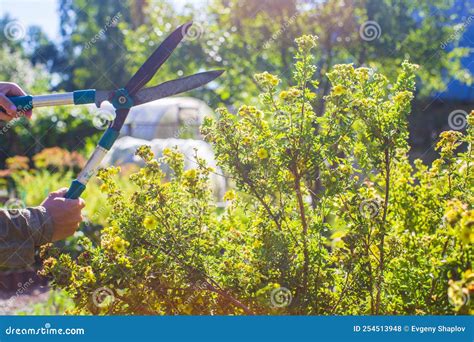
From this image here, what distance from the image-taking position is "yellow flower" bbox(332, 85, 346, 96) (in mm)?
2242

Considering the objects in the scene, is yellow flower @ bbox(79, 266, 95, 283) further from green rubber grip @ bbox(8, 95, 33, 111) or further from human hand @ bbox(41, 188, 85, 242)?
green rubber grip @ bbox(8, 95, 33, 111)

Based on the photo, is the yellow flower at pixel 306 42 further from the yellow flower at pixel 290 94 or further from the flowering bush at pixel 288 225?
the yellow flower at pixel 290 94

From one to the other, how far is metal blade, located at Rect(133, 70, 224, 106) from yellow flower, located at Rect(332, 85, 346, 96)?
16.0 inches

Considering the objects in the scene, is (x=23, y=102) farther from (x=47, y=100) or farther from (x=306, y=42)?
(x=306, y=42)

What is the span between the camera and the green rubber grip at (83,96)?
212 cm

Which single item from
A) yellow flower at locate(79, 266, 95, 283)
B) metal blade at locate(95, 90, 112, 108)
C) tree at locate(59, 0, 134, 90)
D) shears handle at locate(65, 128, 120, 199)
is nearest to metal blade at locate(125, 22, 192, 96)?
metal blade at locate(95, 90, 112, 108)

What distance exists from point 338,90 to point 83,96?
2.88ft

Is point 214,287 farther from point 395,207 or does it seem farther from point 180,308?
point 395,207

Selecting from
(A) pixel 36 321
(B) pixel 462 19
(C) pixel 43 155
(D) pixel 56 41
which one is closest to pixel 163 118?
(C) pixel 43 155

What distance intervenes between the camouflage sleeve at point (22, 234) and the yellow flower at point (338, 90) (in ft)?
3.48

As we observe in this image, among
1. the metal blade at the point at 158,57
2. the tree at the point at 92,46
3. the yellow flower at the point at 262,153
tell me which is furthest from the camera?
the tree at the point at 92,46

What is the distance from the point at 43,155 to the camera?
265 inches

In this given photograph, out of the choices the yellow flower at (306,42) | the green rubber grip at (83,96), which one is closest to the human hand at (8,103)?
the green rubber grip at (83,96)

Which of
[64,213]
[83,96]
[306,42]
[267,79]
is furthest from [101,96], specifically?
[306,42]
